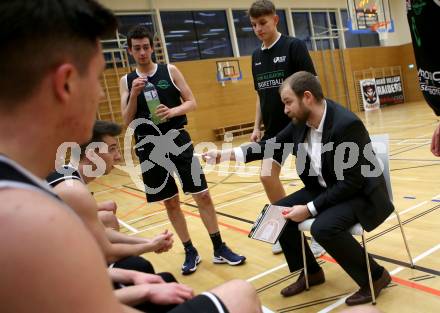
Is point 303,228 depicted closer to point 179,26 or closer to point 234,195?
point 234,195

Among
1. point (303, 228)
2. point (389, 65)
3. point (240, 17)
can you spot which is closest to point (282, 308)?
point (303, 228)

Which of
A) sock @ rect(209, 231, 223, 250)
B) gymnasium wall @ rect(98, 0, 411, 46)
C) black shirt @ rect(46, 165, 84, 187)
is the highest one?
gymnasium wall @ rect(98, 0, 411, 46)

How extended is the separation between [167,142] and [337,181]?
1477 millimetres

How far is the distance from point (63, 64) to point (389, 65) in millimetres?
21303

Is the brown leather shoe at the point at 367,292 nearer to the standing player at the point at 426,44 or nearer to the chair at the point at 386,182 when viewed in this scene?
the chair at the point at 386,182

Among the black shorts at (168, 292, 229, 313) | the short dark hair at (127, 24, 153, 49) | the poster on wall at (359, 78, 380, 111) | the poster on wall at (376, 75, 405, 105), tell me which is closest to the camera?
the black shorts at (168, 292, 229, 313)

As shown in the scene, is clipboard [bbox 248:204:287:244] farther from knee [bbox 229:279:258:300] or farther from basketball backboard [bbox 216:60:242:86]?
basketball backboard [bbox 216:60:242:86]

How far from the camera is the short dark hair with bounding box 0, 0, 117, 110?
2.22ft

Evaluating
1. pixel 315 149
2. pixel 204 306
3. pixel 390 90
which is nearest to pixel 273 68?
pixel 315 149

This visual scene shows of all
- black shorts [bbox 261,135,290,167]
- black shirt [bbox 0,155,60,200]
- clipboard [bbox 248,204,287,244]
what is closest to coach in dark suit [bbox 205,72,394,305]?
clipboard [bbox 248,204,287,244]

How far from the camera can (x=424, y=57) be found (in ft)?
5.65

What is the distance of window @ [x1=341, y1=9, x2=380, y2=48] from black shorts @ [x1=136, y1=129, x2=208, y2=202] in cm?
1672

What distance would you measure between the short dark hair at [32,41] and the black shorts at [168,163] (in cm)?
260

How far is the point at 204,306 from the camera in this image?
3.81 ft
